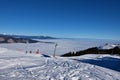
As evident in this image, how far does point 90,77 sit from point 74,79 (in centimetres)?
151

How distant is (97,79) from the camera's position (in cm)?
1350

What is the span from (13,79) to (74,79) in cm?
421

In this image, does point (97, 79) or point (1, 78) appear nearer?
point (1, 78)

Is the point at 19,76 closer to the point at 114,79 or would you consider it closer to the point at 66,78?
the point at 66,78

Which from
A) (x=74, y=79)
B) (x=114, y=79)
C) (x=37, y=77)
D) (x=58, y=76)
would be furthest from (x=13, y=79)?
(x=114, y=79)

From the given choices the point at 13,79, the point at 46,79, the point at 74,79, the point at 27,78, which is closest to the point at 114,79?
the point at 74,79

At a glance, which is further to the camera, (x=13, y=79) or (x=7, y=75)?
(x=7, y=75)

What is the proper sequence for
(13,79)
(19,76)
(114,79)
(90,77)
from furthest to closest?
(114,79) < (90,77) < (19,76) < (13,79)

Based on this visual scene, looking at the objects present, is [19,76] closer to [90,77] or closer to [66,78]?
[66,78]

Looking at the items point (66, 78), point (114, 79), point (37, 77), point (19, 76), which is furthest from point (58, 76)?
point (114, 79)

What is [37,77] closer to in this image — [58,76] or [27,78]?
[27,78]

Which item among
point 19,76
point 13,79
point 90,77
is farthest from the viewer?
point 90,77

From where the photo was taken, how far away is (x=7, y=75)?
12.9m

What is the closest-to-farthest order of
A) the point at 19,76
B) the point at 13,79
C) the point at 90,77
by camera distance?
the point at 13,79 < the point at 19,76 < the point at 90,77
